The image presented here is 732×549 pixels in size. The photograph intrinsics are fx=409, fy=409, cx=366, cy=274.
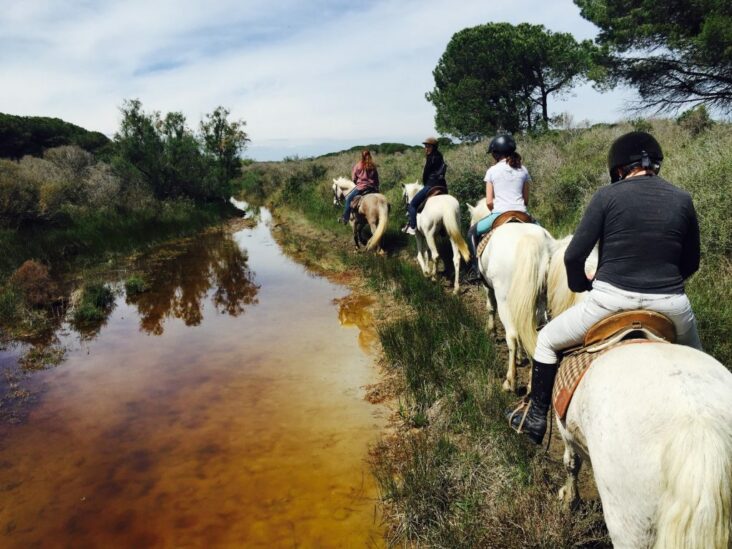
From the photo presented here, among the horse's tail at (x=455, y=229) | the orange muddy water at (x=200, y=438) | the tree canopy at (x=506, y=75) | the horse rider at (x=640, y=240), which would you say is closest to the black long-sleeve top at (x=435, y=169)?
the horse's tail at (x=455, y=229)

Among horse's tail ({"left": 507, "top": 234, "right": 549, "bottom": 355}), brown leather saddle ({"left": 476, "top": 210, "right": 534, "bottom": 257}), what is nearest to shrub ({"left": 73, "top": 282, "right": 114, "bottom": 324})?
brown leather saddle ({"left": 476, "top": 210, "right": 534, "bottom": 257})

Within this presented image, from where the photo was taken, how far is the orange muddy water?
3.22 metres

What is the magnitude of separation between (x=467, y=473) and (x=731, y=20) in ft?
39.9

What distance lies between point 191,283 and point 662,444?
Result: 10.2 m

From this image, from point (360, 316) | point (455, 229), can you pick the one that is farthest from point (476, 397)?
point (455, 229)

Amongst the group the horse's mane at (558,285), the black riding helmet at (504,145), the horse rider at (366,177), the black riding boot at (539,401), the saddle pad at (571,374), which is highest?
the horse rider at (366,177)

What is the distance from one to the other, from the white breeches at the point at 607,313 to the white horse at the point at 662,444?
305 millimetres

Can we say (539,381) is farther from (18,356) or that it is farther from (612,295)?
(18,356)

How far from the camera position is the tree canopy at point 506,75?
26859 mm

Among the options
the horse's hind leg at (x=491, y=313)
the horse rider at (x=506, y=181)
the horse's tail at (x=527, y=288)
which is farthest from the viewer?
the horse's hind leg at (x=491, y=313)

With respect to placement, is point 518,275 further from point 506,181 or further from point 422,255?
point 422,255

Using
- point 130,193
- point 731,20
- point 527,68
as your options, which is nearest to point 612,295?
point 731,20

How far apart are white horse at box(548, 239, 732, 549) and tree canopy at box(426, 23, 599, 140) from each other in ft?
A: 91.0

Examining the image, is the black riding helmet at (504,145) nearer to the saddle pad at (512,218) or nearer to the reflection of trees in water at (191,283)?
the saddle pad at (512,218)
